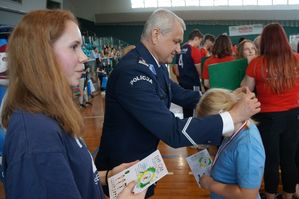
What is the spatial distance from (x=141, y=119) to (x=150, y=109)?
0.23ft

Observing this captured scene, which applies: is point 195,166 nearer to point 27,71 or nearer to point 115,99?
point 115,99

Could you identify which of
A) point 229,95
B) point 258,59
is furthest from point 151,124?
point 258,59

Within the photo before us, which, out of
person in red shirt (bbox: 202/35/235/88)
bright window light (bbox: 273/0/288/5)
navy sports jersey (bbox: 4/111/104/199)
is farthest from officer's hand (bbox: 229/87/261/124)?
bright window light (bbox: 273/0/288/5)

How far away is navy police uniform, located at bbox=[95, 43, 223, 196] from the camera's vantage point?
148 cm

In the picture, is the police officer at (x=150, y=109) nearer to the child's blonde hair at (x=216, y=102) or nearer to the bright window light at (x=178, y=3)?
the child's blonde hair at (x=216, y=102)

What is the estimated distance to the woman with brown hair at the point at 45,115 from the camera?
A: 0.78m

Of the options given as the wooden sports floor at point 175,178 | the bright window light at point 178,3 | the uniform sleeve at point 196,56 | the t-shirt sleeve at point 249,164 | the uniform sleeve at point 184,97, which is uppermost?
the bright window light at point 178,3

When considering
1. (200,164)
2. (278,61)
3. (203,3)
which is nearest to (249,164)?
(200,164)

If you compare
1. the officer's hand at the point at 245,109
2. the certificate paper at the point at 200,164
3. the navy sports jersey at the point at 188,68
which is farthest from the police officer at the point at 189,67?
the officer's hand at the point at 245,109

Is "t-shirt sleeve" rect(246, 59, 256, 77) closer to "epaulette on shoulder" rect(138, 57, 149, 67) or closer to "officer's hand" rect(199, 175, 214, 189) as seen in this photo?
"officer's hand" rect(199, 175, 214, 189)

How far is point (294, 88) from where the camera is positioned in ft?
9.20

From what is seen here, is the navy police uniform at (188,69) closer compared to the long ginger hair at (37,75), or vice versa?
the long ginger hair at (37,75)

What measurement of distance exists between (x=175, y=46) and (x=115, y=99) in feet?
1.42

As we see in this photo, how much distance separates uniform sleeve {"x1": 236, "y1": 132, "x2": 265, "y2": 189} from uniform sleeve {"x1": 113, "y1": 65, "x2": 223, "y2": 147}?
0.16 metres
